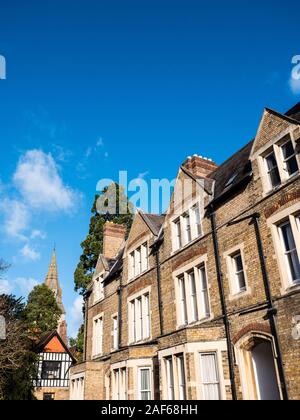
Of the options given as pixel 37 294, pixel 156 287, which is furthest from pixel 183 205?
pixel 37 294

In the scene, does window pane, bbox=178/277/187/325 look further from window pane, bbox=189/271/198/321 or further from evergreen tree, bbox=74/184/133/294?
evergreen tree, bbox=74/184/133/294

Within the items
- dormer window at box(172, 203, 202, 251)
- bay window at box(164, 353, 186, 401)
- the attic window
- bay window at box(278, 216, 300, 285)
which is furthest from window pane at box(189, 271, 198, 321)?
bay window at box(278, 216, 300, 285)

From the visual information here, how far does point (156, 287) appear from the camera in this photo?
18.0 meters

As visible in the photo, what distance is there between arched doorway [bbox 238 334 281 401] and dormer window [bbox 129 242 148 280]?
8.15m

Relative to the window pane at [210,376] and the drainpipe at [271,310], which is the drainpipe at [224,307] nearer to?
the window pane at [210,376]

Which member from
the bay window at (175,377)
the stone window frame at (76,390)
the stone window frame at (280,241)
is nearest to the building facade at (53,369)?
the stone window frame at (76,390)

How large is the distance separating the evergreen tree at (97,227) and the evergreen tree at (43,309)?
1457cm

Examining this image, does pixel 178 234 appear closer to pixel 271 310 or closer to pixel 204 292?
pixel 204 292

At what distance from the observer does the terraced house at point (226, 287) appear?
11.5 m

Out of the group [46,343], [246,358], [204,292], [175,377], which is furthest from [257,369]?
[46,343]

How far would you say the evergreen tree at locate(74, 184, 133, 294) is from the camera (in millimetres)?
34812
